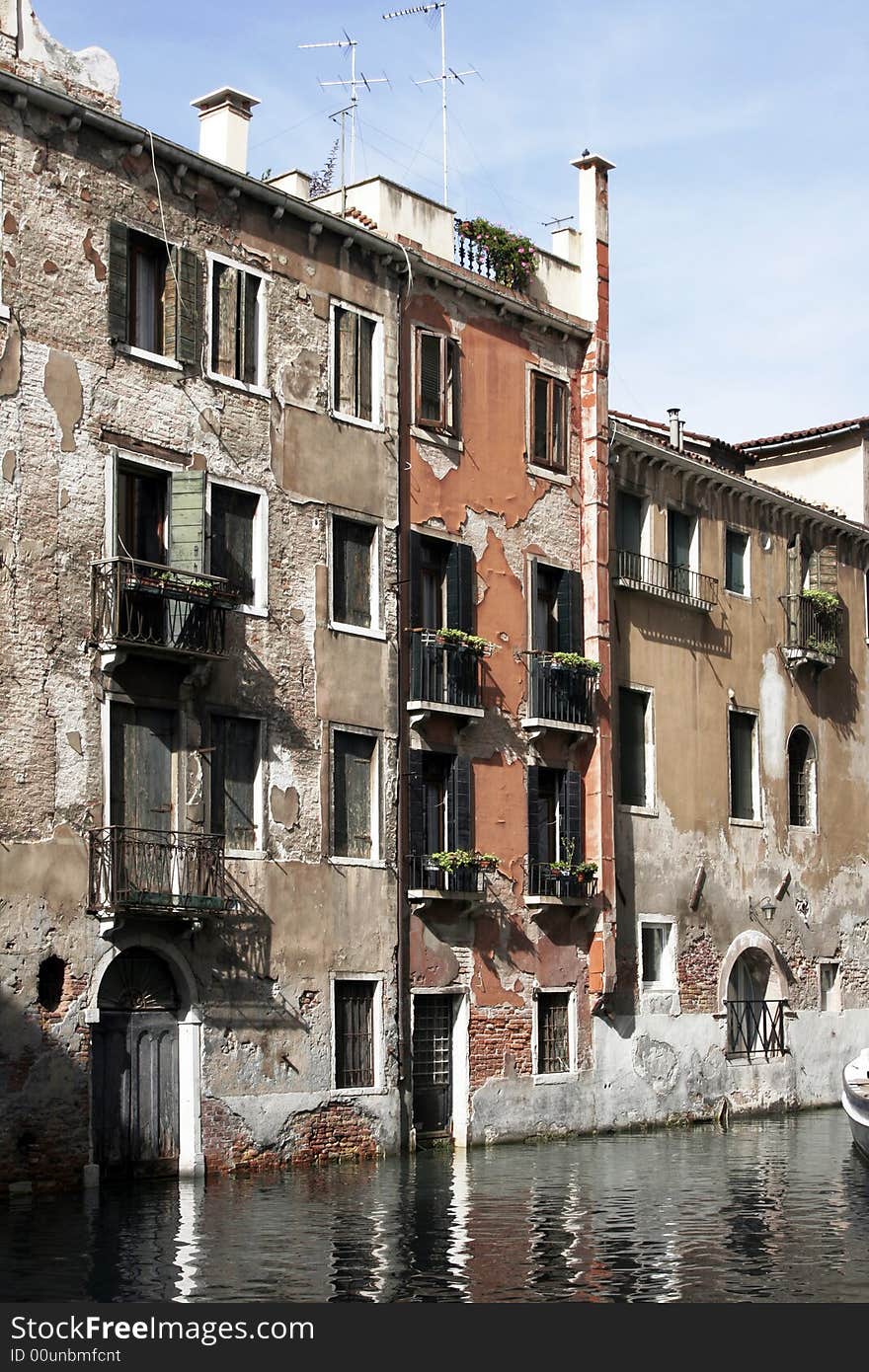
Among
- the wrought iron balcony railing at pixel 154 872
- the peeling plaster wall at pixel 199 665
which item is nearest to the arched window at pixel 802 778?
the peeling plaster wall at pixel 199 665

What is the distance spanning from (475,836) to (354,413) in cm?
555

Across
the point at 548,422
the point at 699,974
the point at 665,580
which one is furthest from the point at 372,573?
the point at 699,974

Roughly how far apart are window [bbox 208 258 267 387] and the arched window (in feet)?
44.6

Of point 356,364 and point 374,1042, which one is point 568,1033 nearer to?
point 374,1042

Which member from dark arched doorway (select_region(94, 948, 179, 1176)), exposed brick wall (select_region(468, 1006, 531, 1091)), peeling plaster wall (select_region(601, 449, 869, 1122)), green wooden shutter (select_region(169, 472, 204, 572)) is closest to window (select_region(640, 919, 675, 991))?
peeling plaster wall (select_region(601, 449, 869, 1122))

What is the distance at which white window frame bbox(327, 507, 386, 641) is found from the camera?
23.3m

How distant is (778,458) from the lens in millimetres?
37125

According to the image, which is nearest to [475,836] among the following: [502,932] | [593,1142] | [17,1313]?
[502,932]

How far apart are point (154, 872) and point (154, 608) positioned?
2.73 metres

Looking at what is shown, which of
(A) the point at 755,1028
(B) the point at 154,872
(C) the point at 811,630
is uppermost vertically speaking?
(C) the point at 811,630

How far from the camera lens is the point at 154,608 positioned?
20531 mm

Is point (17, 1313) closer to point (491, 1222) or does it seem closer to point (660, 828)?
point (491, 1222)

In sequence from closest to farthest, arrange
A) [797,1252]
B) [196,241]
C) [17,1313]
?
[17,1313], [797,1252], [196,241]

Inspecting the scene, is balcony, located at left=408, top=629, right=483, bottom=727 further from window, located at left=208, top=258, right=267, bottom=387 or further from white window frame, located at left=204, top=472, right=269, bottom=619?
window, located at left=208, top=258, right=267, bottom=387
